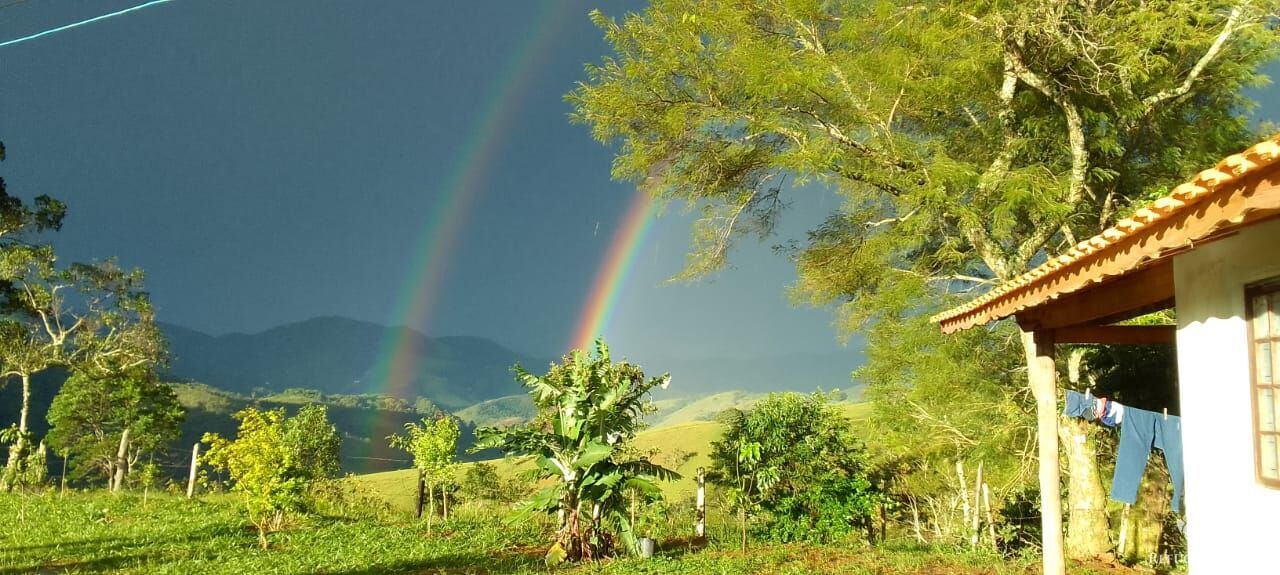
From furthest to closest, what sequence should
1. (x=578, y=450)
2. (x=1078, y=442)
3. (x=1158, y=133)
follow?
(x=1158, y=133)
(x=1078, y=442)
(x=578, y=450)

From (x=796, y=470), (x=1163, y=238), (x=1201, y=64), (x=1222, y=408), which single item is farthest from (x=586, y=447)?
(x=1201, y=64)

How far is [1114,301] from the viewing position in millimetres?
5598

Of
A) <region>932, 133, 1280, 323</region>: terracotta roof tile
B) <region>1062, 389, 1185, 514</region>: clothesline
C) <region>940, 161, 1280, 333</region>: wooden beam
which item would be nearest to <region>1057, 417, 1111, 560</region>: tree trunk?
<region>1062, 389, 1185, 514</region>: clothesline

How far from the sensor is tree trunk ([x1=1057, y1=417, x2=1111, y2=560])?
36.7 ft

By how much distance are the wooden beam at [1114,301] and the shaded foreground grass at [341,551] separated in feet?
11.1

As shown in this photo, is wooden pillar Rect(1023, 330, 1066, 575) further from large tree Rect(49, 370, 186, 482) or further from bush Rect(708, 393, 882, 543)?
large tree Rect(49, 370, 186, 482)

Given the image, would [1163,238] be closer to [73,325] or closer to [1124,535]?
[1124,535]

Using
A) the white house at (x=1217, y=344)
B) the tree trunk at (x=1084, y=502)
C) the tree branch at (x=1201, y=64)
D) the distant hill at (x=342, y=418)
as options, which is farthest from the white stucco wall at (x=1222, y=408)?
the distant hill at (x=342, y=418)

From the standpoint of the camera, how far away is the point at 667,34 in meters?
12.7

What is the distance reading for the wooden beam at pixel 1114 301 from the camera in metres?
5.24

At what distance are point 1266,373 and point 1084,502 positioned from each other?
8419 millimetres

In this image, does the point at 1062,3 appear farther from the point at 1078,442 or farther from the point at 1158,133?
the point at 1078,442

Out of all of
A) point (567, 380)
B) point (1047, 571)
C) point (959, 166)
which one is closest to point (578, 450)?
point (567, 380)

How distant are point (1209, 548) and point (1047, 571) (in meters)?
2.19
